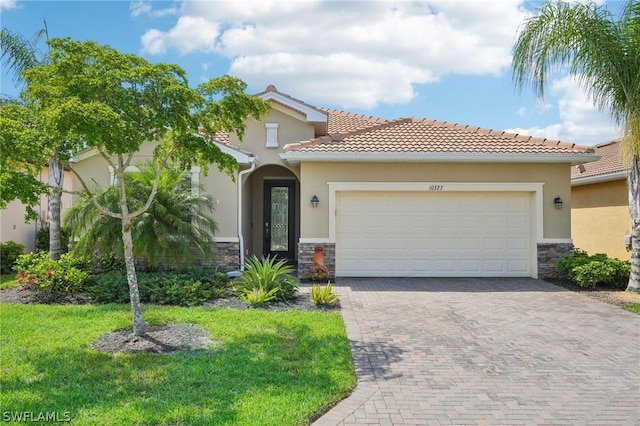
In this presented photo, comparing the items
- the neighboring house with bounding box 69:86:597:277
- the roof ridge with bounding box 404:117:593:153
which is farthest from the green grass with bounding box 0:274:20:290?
the roof ridge with bounding box 404:117:593:153

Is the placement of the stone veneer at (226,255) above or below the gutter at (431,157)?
below

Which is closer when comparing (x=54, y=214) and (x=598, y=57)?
(x=598, y=57)

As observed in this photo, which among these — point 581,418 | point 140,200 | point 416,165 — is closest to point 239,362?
point 581,418

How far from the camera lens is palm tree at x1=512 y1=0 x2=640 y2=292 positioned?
10586 mm

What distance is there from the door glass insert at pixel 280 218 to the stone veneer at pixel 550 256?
797cm

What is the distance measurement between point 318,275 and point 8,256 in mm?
9609

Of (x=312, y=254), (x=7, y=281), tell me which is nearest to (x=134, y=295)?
(x=312, y=254)

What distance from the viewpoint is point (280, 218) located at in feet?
53.7

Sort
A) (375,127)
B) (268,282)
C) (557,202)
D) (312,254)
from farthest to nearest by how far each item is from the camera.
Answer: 1. (375,127)
2. (557,202)
3. (312,254)
4. (268,282)

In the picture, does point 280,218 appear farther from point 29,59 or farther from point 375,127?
point 29,59

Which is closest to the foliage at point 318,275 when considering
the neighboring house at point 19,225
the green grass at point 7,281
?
the green grass at point 7,281

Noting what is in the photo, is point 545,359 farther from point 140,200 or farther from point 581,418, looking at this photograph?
point 140,200

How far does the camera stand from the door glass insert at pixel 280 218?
16344mm

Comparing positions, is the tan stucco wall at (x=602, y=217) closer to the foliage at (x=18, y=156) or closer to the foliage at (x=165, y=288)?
the foliage at (x=165, y=288)
